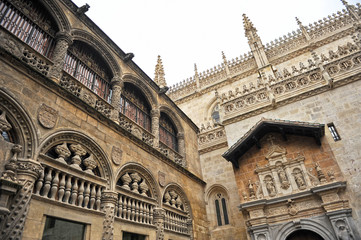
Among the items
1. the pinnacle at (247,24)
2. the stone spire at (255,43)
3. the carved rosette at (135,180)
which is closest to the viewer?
the carved rosette at (135,180)

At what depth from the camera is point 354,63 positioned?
10.4 m

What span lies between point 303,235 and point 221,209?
14.5 feet

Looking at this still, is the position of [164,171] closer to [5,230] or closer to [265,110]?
[265,110]

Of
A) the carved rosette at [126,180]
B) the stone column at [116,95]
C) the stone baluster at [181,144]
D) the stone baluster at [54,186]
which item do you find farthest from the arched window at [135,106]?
the stone baluster at [54,186]

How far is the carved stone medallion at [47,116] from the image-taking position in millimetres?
6117

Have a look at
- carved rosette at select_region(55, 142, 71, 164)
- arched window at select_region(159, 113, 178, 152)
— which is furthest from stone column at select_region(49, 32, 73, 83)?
arched window at select_region(159, 113, 178, 152)

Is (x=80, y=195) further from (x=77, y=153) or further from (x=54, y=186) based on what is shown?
(x=77, y=153)

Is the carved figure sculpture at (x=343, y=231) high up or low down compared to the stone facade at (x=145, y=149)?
down

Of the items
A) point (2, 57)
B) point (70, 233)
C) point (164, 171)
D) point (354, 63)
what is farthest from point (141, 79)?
point (354, 63)

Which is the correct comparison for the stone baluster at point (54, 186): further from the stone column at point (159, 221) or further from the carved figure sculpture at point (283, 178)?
the carved figure sculpture at point (283, 178)

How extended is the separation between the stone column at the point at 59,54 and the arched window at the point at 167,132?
619 cm

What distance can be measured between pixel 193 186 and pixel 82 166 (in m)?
6.77

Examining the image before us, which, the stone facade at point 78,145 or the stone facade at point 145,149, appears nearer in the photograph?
the stone facade at point 78,145

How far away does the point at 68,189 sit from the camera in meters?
6.21
